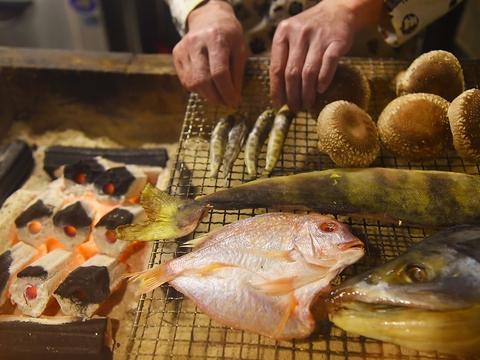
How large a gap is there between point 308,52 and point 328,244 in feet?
4.13

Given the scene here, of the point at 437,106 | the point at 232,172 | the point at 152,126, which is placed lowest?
the point at 152,126

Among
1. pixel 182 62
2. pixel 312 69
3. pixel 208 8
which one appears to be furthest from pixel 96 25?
pixel 312 69

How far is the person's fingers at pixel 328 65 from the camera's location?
2.63m

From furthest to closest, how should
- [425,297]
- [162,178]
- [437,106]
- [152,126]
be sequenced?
[152,126] < [162,178] < [437,106] < [425,297]

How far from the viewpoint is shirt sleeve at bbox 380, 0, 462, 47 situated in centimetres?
303

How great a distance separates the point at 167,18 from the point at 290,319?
453cm

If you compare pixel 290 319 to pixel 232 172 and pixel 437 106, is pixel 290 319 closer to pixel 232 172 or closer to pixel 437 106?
pixel 232 172

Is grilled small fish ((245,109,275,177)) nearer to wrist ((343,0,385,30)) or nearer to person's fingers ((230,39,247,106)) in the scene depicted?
person's fingers ((230,39,247,106))

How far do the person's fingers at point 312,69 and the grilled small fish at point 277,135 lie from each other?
0.21 metres

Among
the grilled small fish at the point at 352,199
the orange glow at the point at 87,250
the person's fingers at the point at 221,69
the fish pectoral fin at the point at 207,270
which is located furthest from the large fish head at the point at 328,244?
the orange glow at the point at 87,250

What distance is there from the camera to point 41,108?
375 cm

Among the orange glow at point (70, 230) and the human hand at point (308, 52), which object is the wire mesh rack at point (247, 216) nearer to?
the human hand at point (308, 52)

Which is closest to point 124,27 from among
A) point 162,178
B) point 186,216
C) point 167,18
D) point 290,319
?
point 167,18

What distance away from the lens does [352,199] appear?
87.4 inches
